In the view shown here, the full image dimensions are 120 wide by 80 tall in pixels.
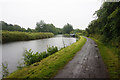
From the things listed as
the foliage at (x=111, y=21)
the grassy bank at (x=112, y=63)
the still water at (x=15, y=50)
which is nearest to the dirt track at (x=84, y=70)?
the grassy bank at (x=112, y=63)

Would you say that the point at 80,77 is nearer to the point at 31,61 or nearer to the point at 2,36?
the point at 31,61

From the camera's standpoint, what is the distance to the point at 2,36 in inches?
556

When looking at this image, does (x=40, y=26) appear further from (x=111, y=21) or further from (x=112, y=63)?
(x=112, y=63)

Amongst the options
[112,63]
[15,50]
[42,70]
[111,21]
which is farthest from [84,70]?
[15,50]

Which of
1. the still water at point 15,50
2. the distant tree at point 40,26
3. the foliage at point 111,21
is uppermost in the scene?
the distant tree at point 40,26

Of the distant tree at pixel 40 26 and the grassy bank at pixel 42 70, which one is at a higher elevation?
the distant tree at pixel 40 26

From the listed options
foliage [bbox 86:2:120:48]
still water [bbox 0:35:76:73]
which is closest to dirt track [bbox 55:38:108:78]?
foliage [bbox 86:2:120:48]

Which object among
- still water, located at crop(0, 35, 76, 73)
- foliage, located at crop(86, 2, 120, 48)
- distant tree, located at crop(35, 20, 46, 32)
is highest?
distant tree, located at crop(35, 20, 46, 32)

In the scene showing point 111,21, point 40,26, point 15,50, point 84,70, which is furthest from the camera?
point 40,26

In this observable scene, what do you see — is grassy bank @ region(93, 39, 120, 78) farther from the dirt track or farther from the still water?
the still water

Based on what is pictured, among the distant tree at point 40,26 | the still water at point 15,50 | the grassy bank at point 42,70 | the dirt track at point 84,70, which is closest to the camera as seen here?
the dirt track at point 84,70

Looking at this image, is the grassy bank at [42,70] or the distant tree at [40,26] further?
the distant tree at [40,26]

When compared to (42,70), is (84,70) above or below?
above

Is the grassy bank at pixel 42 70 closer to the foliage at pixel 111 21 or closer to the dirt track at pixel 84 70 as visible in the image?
the dirt track at pixel 84 70
